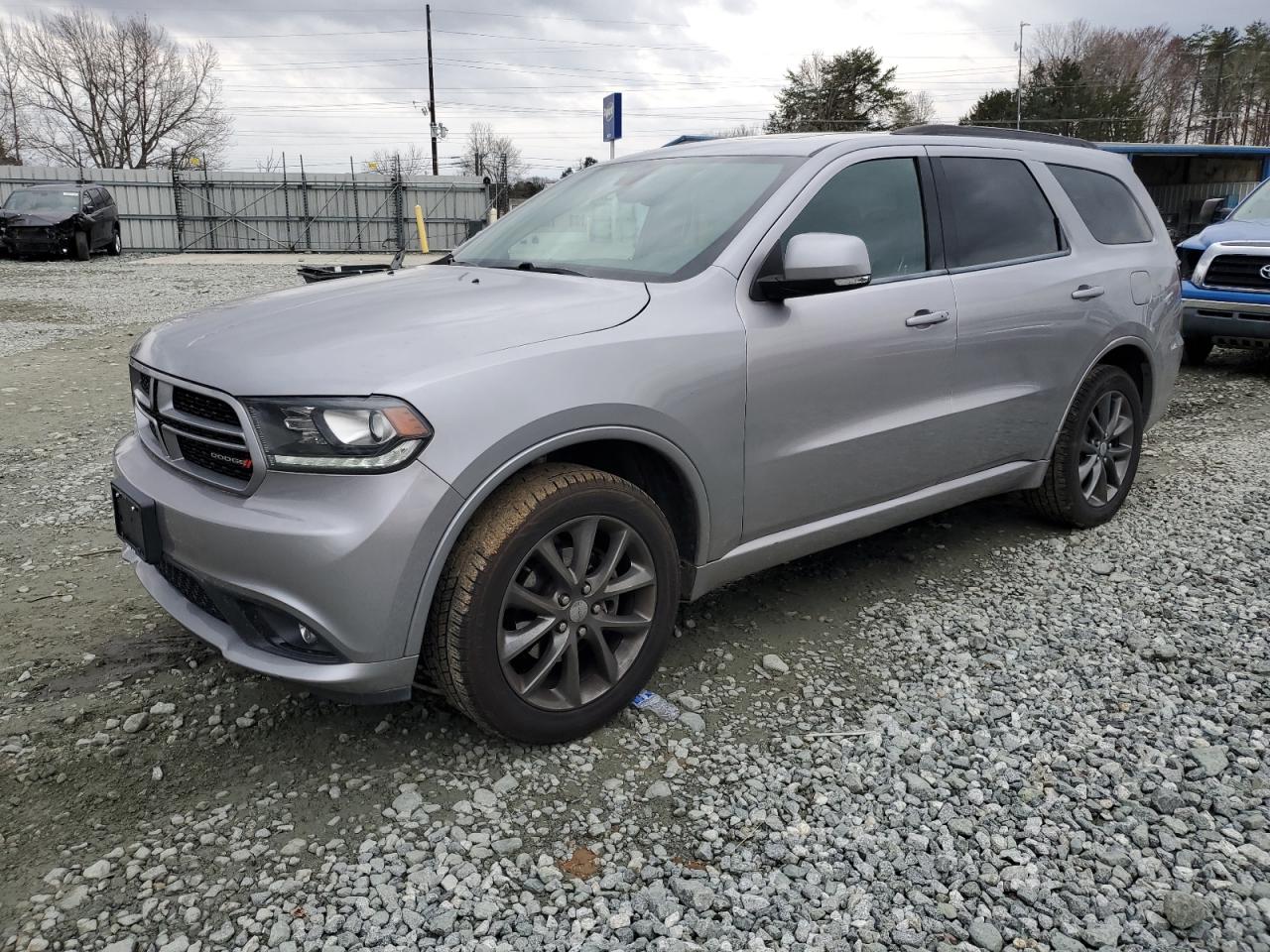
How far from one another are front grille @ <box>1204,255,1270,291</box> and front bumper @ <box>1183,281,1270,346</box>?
0.27 ft

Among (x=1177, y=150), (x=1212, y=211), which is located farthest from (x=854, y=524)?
(x=1177, y=150)

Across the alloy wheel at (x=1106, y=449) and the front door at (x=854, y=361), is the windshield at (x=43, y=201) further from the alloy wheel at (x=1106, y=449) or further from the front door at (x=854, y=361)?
the alloy wheel at (x=1106, y=449)

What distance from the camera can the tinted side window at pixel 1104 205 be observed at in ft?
14.8

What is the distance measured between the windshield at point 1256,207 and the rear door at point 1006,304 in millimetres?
6601

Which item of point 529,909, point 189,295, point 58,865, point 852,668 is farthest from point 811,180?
point 189,295

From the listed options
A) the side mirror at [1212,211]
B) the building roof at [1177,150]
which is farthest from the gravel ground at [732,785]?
the building roof at [1177,150]

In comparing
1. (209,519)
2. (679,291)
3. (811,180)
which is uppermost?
(811,180)

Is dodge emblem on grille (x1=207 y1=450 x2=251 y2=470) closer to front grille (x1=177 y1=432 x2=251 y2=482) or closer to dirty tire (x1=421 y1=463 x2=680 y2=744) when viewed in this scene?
front grille (x1=177 y1=432 x2=251 y2=482)

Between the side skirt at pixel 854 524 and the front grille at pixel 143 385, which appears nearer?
the front grille at pixel 143 385

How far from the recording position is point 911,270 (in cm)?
367

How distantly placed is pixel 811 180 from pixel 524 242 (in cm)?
112

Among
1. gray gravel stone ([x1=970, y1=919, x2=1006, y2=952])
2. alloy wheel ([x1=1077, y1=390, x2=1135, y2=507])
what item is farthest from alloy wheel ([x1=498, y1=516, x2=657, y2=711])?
alloy wheel ([x1=1077, y1=390, x2=1135, y2=507])

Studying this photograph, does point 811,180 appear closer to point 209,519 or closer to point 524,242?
point 524,242

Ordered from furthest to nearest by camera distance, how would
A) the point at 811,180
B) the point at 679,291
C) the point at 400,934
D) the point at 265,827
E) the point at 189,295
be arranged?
the point at 189,295 < the point at 811,180 < the point at 679,291 < the point at 265,827 < the point at 400,934
